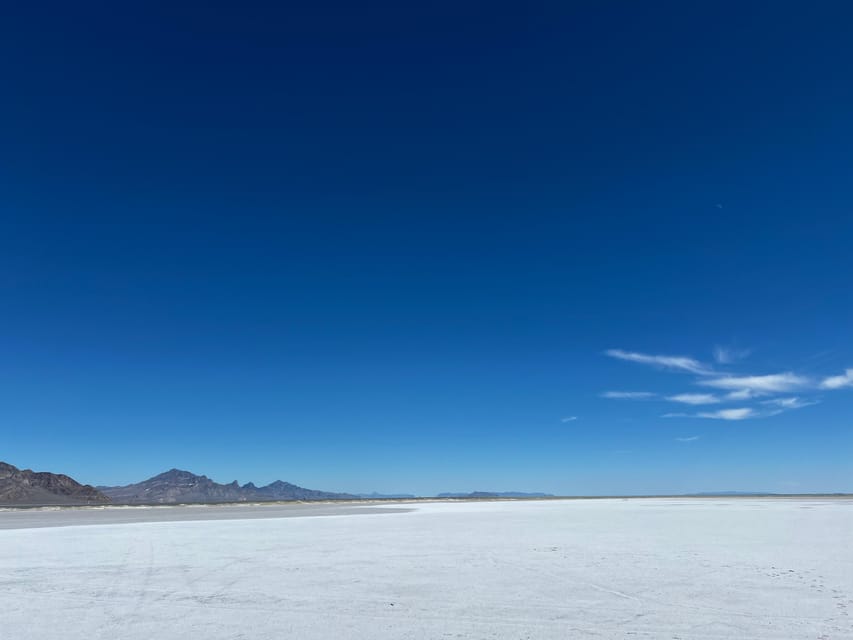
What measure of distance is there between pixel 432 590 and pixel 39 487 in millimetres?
205609

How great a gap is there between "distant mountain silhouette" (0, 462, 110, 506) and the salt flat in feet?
565

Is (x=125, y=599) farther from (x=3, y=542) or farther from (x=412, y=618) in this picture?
(x=3, y=542)

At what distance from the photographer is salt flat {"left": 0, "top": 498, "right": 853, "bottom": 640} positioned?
7816 mm

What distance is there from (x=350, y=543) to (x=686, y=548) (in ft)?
33.2

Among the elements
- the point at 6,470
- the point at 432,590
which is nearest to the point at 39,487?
the point at 6,470

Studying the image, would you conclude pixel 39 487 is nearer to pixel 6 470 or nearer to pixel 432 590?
pixel 6 470

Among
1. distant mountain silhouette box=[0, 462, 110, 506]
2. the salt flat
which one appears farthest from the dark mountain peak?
the salt flat

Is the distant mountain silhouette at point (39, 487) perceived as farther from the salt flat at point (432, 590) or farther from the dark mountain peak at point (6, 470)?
the salt flat at point (432, 590)

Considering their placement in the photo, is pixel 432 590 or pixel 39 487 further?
pixel 39 487

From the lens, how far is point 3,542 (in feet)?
64.3

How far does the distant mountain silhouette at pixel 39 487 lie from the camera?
526ft

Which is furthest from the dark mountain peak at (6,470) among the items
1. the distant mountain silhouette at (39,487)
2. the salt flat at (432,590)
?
the salt flat at (432,590)

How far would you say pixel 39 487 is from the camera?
172750mm

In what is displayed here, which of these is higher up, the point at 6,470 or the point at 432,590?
the point at 6,470
